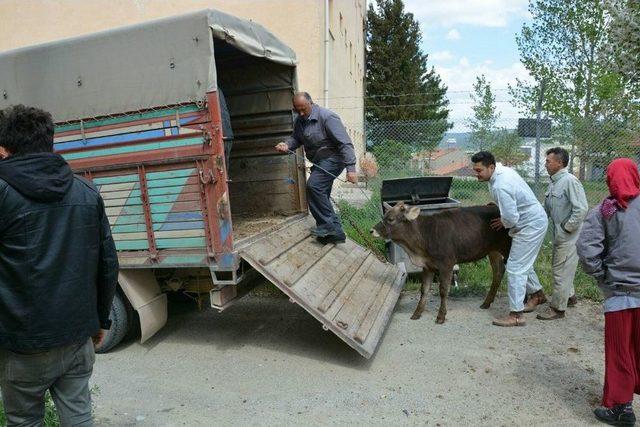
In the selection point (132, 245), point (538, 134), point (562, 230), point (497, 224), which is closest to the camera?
point (132, 245)

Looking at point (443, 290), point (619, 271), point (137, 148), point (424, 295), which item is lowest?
point (424, 295)

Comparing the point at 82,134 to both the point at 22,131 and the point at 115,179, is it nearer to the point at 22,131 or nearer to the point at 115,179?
the point at 115,179

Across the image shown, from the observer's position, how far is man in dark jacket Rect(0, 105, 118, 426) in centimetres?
222

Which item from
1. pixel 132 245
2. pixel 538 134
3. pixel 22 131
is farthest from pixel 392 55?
pixel 22 131

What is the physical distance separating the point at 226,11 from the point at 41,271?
12.1m

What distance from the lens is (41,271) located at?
227 centimetres

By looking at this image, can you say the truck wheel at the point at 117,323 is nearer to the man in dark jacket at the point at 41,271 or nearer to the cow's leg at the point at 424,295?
the man in dark jacket at the point at 41,271

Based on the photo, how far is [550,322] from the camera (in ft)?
18.3

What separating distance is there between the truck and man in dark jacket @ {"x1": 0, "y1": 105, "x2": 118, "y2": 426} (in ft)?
6.92

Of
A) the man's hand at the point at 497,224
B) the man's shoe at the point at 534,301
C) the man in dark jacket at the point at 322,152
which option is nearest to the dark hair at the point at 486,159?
the man's hand at the point at 497,224

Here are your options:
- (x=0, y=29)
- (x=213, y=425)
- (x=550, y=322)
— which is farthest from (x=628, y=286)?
(x=0, y=29)

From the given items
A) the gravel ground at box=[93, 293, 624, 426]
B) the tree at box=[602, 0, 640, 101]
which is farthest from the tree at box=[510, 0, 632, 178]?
the gravel ground at box=[93, 293, 624, 426]

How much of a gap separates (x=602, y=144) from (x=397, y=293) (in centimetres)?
563

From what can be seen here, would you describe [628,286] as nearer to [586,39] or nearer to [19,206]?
[19,206]
